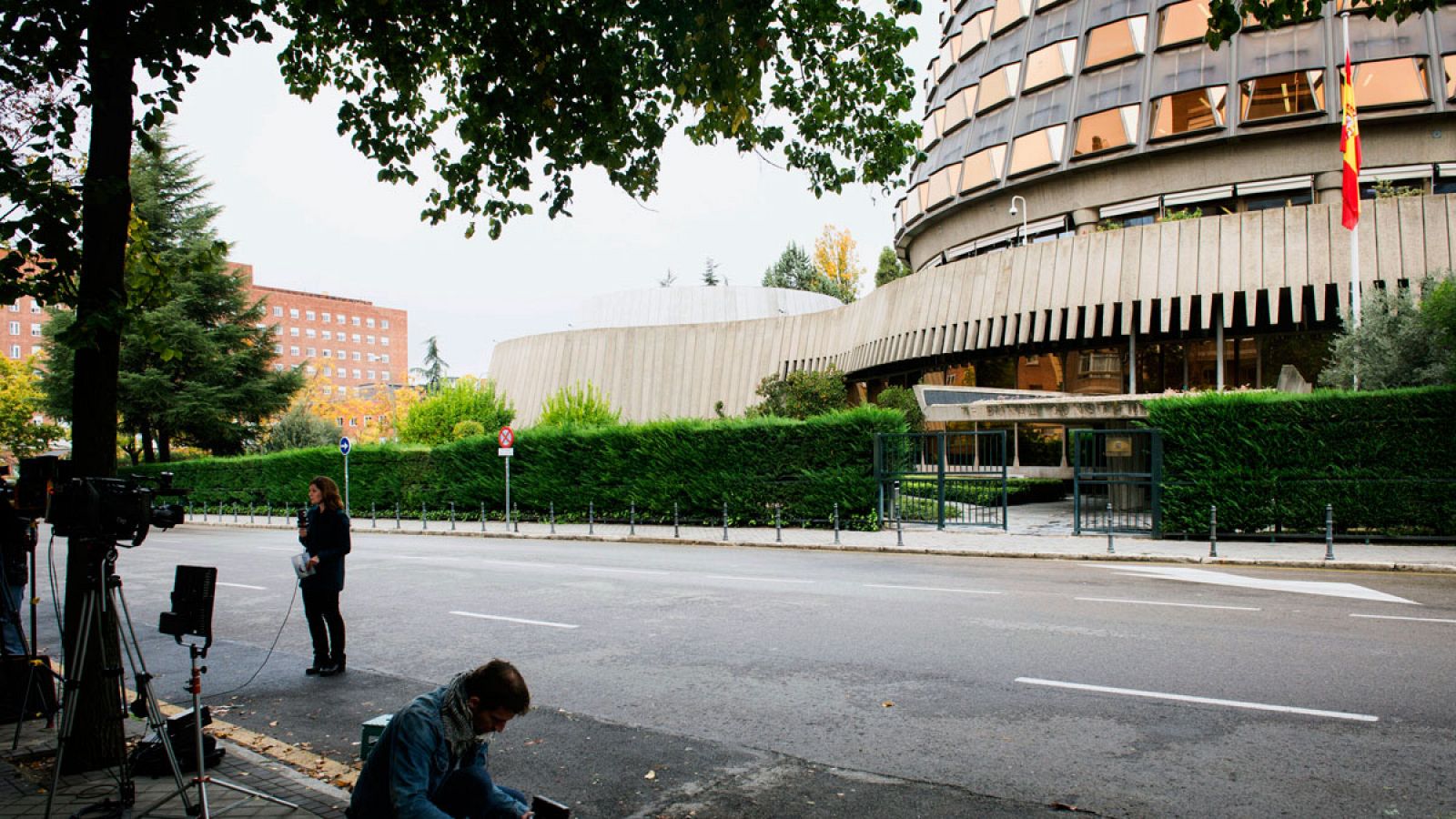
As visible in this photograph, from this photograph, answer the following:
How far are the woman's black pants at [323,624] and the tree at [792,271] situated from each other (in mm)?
73517

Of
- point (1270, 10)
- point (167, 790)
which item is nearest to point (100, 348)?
point (167, 790)

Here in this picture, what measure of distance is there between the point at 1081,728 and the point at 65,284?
755cm

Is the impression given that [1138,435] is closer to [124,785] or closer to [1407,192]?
[1407,192]

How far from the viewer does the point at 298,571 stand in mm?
8445

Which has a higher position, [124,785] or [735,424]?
[735,424]

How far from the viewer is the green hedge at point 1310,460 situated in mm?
17406

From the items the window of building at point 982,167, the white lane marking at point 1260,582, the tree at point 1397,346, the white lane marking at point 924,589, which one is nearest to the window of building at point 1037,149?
the window of building at point 982,167

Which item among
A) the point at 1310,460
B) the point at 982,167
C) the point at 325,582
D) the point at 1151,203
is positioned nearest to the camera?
the point at 325,582

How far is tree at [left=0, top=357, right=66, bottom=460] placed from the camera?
184 feet

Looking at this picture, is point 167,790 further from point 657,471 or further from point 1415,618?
point 657,471

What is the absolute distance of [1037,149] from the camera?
3834 cm

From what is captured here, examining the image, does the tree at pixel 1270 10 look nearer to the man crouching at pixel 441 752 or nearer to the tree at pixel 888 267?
the man crouching at pixel 441 752

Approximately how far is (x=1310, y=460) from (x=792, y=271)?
220 feet

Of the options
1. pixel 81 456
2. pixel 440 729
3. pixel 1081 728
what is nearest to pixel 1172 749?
pixel 1081 728
